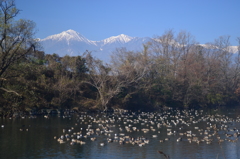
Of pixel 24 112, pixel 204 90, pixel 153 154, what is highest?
pixel 204 90

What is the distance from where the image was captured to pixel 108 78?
37.4 m

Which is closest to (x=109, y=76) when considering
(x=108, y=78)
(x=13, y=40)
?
(x=108, y=78)

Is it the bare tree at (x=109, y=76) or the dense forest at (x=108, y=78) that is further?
the bare tree at (x=109, y=76)

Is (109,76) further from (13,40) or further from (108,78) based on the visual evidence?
(13,40)

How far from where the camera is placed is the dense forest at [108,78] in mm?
28672

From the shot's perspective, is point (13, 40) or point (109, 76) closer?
point (13, 40)

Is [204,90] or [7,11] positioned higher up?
[7,11]

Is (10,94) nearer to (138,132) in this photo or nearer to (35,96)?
(35,96)

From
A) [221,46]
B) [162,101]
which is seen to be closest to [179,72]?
[162,101]

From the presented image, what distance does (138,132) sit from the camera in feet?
68.8

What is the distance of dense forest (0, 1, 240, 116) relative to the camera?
2867 centimetres

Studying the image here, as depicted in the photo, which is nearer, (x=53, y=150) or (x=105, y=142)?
(x=53, y=150)

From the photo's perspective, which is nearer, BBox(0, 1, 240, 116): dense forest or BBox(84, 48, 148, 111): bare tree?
BBox(0, 1, 240, 116): dense forest

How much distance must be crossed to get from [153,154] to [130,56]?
30.3m
